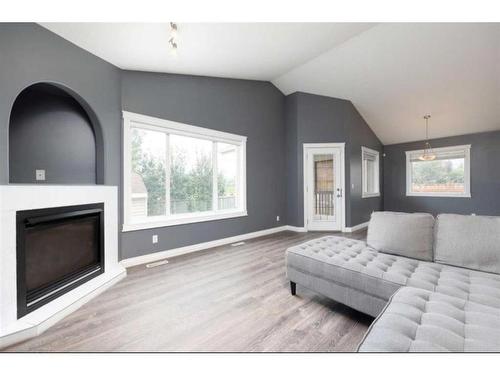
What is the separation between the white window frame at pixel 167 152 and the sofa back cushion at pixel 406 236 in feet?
8.97

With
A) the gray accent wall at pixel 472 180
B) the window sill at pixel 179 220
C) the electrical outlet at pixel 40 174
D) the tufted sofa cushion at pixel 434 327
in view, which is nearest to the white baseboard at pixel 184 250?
the window sill at pixel 179 220

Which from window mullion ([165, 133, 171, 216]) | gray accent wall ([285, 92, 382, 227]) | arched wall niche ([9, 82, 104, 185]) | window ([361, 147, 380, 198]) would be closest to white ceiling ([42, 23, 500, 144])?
gray accent wall ([285, 92, 382, 227])

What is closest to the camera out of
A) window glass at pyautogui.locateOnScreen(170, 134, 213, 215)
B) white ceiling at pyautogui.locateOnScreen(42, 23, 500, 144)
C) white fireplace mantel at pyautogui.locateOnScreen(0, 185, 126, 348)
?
white fireplace mantel at pyautogui.locateOnScreen(0, 185, 126, 348)

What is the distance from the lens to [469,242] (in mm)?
1801

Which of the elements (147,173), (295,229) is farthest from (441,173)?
(147,173)

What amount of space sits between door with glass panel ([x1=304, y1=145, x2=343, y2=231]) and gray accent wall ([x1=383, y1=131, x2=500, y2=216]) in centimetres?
308

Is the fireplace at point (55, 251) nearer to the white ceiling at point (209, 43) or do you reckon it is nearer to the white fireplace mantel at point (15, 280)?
the white fireplace mantel at point (15, 280)

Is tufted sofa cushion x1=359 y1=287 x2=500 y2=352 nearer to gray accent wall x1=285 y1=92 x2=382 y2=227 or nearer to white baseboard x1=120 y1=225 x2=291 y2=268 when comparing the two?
white baseboard x1=120 y1=225 x2=291 y2=268

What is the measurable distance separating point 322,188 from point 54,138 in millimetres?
5036

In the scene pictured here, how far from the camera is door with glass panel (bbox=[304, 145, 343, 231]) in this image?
534 cm

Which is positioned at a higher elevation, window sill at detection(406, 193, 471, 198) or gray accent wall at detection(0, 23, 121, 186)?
gray accent wall at detection(0, 23, 121, 186)

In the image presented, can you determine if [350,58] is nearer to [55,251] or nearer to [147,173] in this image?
[147,173]

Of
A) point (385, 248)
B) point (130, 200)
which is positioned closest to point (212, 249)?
point (130, 200)

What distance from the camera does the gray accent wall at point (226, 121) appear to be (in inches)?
127
